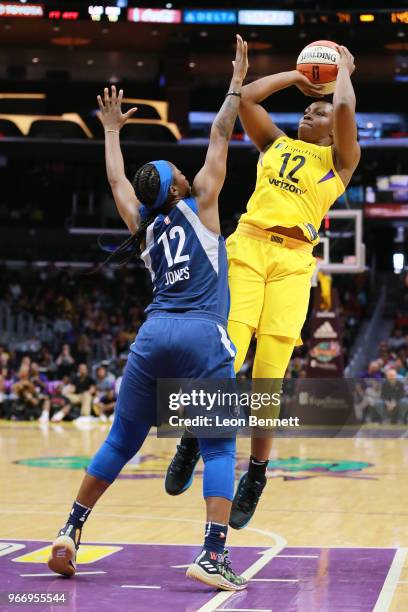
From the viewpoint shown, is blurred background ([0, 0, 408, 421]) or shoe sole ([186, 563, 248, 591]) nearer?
shoe sole ([186, 563, 248, 591])

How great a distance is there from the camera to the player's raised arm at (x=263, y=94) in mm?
6375

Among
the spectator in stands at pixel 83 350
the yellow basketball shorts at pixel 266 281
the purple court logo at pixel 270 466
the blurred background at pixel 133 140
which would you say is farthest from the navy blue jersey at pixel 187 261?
the spectator in stands at pixel 83 350

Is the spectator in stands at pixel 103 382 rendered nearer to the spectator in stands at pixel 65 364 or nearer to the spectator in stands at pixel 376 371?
the spectator in stands at pixel 65 364

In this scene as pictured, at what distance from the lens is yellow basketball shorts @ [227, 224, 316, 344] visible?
628 centimetres

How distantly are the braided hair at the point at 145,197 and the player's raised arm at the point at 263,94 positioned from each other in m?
0.87

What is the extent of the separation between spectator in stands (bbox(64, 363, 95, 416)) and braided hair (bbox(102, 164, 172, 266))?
15343 mm

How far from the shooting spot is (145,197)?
5.90 metres

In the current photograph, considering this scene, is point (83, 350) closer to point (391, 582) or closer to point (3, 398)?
point (3, 398)

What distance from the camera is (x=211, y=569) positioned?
558cm

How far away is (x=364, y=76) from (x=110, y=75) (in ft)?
26.1

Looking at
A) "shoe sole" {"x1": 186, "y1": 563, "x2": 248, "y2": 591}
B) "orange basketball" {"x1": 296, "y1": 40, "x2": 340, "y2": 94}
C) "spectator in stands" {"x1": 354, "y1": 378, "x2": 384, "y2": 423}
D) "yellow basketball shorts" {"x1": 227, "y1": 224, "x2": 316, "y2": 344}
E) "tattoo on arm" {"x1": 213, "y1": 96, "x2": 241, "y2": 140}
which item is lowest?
"spectator in stands" {"x1": 354, "y1": 378, "x2": 384, "y2": 423}

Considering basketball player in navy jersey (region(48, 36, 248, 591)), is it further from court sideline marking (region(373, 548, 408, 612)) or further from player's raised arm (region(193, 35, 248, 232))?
court sideline marking (region(373, 548, 408, 612))

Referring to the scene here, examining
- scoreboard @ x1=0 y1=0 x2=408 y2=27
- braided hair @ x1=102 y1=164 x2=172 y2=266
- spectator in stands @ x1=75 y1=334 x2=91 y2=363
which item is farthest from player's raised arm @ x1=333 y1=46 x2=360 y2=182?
scoreboard @ x1=0 y1=0 x2=408 y2=27

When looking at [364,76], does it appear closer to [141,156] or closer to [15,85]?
[141,156]
